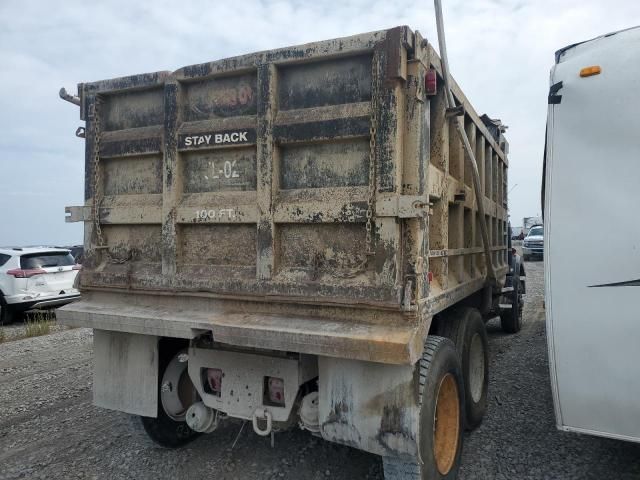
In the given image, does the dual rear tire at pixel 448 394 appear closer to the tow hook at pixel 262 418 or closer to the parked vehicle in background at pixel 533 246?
the tow hook at pixel 262 418

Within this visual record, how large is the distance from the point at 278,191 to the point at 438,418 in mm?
1900

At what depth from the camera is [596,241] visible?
2.81 metres

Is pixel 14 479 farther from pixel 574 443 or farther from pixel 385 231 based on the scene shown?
pixel 574 443

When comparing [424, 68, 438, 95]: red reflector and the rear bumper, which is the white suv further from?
[424, 68, 438, 95]: red reflector

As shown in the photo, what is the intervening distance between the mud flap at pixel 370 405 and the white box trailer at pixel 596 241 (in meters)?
0.96

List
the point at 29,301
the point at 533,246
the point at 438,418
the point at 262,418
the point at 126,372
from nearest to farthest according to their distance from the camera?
the point at 262,418
the point at 438,418
the point at 126,372
the point at 29,301
the point at 533,246

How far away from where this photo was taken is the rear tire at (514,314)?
301 inches

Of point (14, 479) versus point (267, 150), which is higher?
point (267, 150)

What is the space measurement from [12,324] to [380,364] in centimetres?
1129

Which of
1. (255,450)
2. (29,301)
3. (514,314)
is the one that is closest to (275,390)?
(255,450)

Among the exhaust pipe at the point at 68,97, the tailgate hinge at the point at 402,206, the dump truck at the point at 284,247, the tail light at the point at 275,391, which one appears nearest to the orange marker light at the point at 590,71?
the dump truck at the point at 284,247

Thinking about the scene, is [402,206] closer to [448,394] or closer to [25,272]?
[448,394]

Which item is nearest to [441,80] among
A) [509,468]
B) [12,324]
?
[509,468]

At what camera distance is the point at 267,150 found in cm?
310
